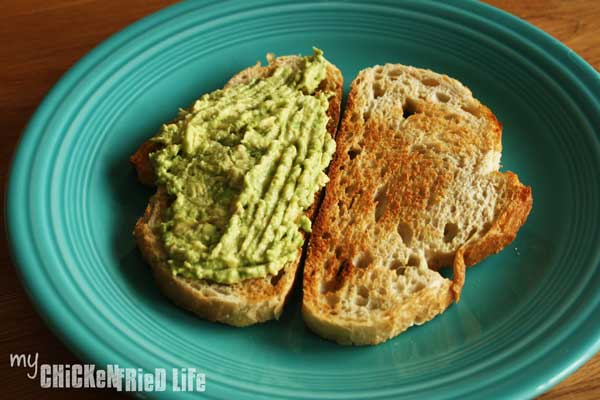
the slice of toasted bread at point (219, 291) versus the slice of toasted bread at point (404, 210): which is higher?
the slice of toasted bread at point (404, 210)

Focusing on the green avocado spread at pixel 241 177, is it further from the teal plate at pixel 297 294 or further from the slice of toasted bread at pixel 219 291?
the teal plate at pixel 297 294

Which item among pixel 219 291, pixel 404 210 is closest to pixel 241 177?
pixel 219 291

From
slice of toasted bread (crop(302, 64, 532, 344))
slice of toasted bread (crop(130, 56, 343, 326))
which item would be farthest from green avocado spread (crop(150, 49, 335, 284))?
slice of toasted bread (crop(302, 64, 532, 344))

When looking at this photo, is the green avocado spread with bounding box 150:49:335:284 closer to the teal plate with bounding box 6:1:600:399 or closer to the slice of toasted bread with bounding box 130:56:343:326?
the slice of toasted bread with bounding box 130:56:343:326

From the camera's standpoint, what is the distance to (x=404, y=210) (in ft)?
8.42

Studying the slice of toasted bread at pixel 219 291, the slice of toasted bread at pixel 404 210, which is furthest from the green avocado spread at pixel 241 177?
the slice of toasted bread at pixel 404 210

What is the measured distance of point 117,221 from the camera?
8.66ft

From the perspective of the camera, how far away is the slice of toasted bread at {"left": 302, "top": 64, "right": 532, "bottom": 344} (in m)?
2.35

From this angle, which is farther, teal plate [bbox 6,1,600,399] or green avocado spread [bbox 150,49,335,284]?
green avocado spread [bbox 150,49,335,284]

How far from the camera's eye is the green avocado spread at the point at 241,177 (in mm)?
2324

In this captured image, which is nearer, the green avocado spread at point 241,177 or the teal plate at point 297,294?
the teal plate at point 297,294

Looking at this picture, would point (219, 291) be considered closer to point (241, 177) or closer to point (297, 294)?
point (297, 294)

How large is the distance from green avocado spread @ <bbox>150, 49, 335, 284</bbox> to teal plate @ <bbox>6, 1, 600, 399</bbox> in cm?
21

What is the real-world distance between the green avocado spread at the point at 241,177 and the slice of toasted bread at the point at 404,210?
0.15 meters
